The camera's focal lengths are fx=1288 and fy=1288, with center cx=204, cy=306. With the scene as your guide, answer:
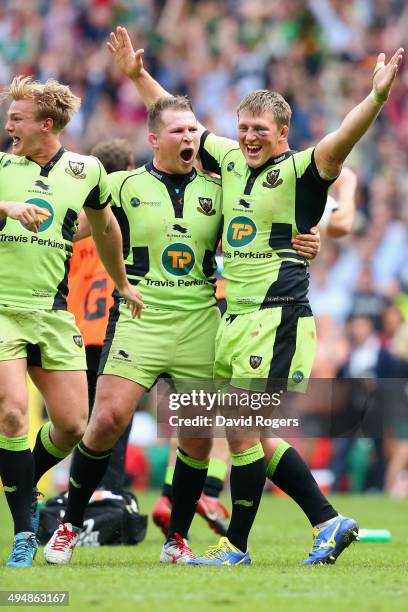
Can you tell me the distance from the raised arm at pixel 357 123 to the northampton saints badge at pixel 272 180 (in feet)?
0.80

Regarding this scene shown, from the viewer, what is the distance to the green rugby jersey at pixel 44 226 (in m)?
6.59

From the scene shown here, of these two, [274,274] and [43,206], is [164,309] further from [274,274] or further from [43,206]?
[43,206]

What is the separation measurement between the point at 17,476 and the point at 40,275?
103 centimetres

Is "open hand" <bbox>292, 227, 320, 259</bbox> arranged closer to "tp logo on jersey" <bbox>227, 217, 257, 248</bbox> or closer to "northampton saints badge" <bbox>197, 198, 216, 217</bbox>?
"tp logo on jersey" <bbox>227, 217, 257, 248</bbox>

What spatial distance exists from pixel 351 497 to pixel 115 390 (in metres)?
7.62

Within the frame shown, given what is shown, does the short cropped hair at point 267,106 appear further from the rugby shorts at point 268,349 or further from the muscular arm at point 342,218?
the muscular arm at point 342,218

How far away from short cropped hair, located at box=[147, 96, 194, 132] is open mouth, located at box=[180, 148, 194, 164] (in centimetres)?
22

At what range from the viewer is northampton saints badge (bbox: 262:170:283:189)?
22.5ft

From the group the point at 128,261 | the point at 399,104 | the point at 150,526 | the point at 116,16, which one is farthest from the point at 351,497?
the point at 116,16

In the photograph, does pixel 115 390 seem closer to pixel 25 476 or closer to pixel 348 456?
pixel 25 476

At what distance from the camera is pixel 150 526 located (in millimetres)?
10594

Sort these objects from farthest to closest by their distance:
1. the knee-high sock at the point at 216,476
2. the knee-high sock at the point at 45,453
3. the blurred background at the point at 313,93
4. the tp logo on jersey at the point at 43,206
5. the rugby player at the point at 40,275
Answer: the blurred background at the point at 313,93 < the knee-high sock at the point at 216,476 < the knee-high sock at the point at 45,453 < the tp logo on jersey at the point at 43,206 < the rugby player at the point at 40,275

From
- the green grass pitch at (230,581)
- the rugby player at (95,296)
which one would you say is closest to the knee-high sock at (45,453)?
the green grass pitch at (230,581)

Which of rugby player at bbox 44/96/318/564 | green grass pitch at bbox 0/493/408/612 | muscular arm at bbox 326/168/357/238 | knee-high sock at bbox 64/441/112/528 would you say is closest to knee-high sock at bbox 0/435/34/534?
green grass pitch at bbox 0/493/408/612
